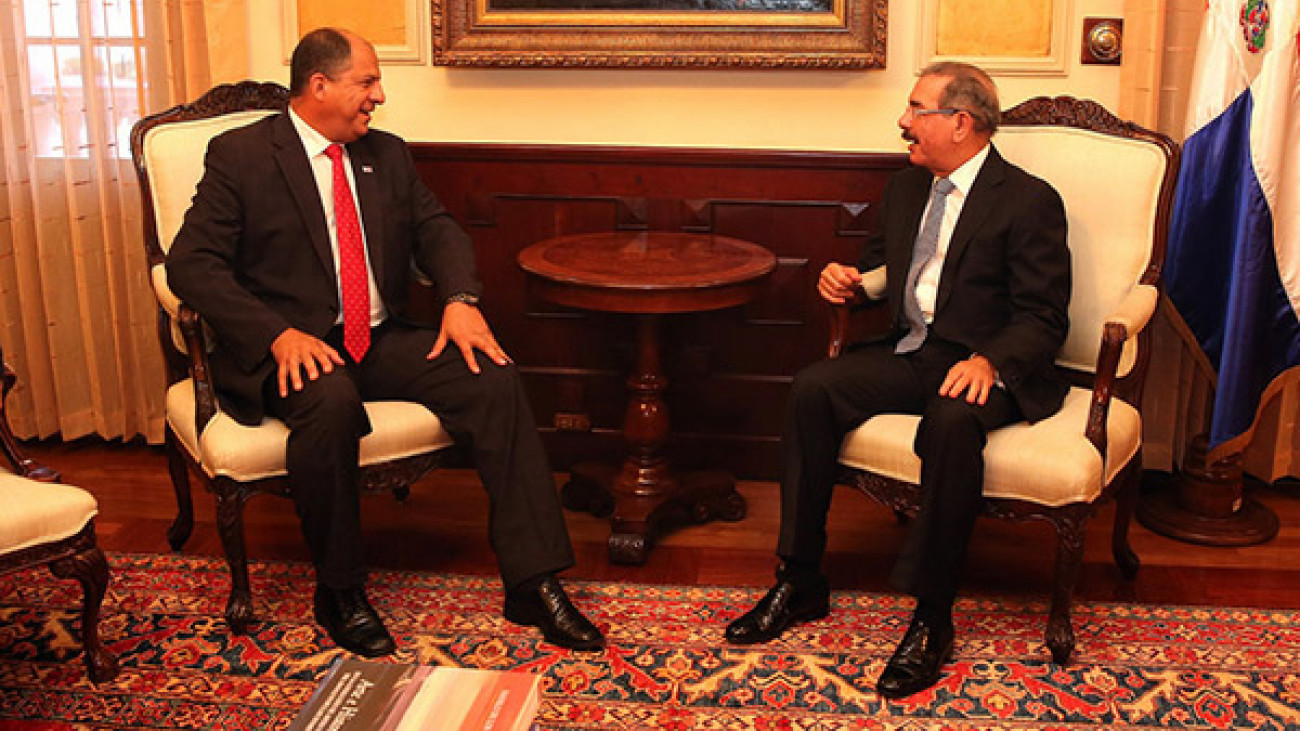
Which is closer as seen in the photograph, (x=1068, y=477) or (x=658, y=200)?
(x=1068, y=477)

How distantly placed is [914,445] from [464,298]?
1.15 meters

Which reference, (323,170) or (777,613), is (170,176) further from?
(777,613)

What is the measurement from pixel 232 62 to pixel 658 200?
52.7 inches

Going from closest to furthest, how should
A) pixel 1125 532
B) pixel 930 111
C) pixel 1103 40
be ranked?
1. pixel 930 111
2. pixel 1125 532
3. pixel 1103 40

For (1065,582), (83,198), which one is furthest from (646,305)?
(83,198)

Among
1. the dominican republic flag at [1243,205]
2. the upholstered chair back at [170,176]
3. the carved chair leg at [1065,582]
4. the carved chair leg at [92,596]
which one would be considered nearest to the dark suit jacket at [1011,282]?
the carved chair leg at [1065,582]

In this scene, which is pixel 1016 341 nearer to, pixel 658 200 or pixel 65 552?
pixel 658 200

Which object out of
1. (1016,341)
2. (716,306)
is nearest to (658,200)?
(716,306)

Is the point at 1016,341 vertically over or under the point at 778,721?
over

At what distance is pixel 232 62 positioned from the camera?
13.4 feet

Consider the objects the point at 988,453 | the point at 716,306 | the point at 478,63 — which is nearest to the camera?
the point at 988,453

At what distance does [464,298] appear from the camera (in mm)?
3359

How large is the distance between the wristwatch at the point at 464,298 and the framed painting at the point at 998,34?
146 centimetres

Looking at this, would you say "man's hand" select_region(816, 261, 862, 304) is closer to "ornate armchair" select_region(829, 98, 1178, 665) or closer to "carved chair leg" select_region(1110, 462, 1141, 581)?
"ornate armchair" select_region(829, 98, 1178, 665)
